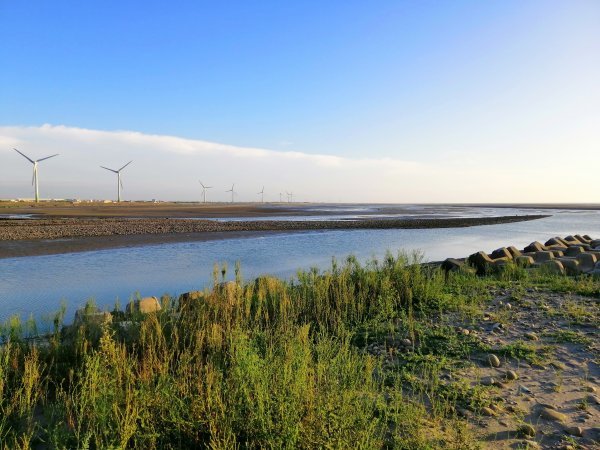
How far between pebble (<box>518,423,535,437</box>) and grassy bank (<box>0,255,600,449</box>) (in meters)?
0.03

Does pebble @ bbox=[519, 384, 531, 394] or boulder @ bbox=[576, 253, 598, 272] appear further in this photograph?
boulder @ bbox=[576, 253, 598, 272]

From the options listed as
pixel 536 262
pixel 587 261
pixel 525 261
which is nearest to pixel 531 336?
pixel 525 261

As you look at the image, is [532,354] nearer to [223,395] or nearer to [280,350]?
[280,350]

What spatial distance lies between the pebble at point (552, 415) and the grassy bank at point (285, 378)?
358mm

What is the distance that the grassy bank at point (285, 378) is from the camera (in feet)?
11.8

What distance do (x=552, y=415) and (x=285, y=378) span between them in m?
2.79

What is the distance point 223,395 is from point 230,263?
580 inches

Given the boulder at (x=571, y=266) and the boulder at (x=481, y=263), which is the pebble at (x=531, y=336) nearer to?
the boulder at (x=481, y=263)

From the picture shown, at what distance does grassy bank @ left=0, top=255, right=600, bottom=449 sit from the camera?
3594 mm

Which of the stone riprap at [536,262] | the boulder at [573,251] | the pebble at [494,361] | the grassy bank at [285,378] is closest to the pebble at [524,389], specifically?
the grassy bank at [285,378]

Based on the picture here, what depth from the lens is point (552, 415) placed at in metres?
4.35

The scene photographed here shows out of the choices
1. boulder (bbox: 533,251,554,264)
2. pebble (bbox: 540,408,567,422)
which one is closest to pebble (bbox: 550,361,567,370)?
pebble (bbox: 540,408,567,422)

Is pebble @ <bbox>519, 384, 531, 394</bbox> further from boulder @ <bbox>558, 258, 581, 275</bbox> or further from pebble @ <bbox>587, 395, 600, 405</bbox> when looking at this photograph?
boulder @ <bbox>558, 258, 581, 275</bbox>

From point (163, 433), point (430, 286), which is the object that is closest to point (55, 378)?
point (163, 433)
